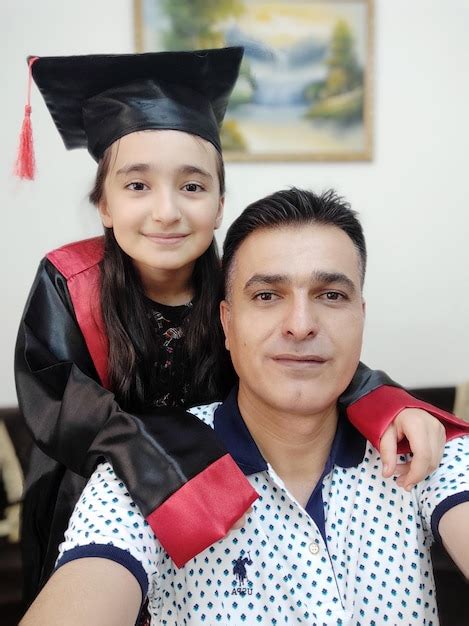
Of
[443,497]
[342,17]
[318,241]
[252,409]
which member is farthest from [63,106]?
[342,17]

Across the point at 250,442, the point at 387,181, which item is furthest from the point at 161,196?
the point at 387,181

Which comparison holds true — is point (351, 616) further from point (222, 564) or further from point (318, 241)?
point (318, 241)

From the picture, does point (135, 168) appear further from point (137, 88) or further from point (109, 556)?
point (109, 556)

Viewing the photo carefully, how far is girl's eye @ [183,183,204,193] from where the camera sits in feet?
4.76

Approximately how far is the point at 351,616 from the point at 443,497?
0.26 meters

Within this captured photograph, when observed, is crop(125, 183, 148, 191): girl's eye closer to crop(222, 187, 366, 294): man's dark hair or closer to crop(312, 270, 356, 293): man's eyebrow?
crop(222, 187, 366, 294): man's dark hair

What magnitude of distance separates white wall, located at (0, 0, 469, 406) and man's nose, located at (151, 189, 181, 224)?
1299 mm

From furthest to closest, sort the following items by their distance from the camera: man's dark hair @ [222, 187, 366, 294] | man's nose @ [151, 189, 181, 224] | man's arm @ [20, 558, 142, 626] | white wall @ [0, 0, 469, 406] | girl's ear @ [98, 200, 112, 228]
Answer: white wall @ [0, 0, 469, 406] < girl's ear @ [98, 200, 112, 228] < man's nose @ [151, 189, 181, 224] < man's dark hair @ [222, 187, 366, 294] < man's arm @ [20, 558, 142, 626]

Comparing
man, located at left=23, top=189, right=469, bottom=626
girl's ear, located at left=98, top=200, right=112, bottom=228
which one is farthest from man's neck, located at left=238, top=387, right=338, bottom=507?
girl's ear, located at left=98, top=200, right=112, bottom=228

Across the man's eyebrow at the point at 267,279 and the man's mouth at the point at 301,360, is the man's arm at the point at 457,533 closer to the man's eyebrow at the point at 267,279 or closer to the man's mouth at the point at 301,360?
the man's mouth at the point at 301,360

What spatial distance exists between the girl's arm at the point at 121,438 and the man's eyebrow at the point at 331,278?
0.36 m

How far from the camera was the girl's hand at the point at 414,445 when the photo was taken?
1.06 meters

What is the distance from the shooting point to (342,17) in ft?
8.63

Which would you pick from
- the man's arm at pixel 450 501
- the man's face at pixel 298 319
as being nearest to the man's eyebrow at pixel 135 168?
the man's face at pixel 298 319
